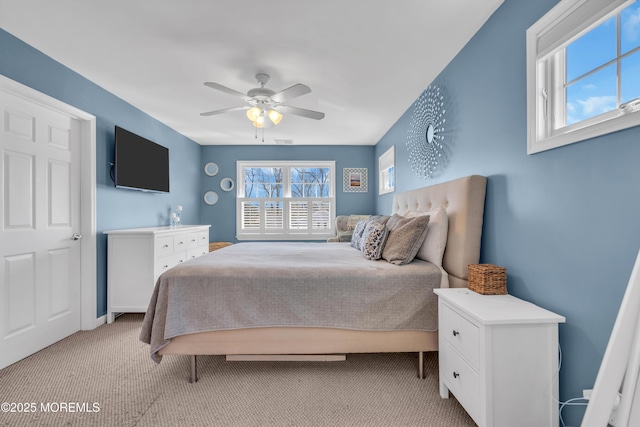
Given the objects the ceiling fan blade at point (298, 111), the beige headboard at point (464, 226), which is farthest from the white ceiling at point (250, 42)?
the beige headboard at point (464, 226)

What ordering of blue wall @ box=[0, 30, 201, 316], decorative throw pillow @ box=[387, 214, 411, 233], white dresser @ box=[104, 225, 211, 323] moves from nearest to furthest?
blue wall @ box=[0, 30, 201, 316], decorative throw pillow @ box=[387, 214, 411, 233], white dresser @ box=[104, 225, 211, 323]

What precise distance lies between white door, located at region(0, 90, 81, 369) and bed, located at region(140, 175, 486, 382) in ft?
3.96

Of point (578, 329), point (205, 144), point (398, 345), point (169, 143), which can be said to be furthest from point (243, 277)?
point (205, 144)

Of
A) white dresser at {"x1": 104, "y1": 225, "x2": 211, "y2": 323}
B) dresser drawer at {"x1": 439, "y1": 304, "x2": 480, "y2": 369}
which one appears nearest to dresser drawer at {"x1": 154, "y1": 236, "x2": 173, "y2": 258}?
white dresser at {"x1": 104, "y1": 225, "x2": 211, "y2": 323}

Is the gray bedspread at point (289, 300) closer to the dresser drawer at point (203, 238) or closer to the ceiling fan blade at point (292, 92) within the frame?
the ceiling fan blade at point (292, 92)

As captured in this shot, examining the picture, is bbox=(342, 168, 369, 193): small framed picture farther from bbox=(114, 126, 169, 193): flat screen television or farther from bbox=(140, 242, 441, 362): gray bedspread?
bbox=(140, 242, 441, 362): gray bedspread

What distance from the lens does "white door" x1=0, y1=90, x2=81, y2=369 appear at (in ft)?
6.75

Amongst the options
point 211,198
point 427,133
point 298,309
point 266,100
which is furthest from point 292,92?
point 211,198

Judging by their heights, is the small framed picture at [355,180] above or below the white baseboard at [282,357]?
above

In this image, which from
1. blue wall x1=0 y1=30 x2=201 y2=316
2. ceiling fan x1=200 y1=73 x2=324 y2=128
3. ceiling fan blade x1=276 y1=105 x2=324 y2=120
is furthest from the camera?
ceiling fan blade x1=276 y1=105 x2=324 y2=120

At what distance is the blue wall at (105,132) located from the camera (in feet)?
7.06

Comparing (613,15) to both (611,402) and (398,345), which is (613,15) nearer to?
(611,402)

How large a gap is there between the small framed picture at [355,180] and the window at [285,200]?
0.79 feet

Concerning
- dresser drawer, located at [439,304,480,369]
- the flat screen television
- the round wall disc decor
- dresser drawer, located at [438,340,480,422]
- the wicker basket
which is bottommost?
dresser drawer, located at [438,340,480,422]
